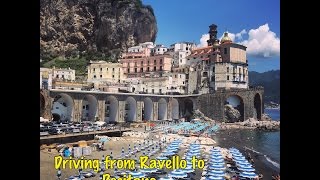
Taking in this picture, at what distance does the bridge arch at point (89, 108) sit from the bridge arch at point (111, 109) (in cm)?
Result: 43

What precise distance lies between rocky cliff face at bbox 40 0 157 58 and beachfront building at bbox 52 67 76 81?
27.6 inches

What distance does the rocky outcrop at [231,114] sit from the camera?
37.5 ft

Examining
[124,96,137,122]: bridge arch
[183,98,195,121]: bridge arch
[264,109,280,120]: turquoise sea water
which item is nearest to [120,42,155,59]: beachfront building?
[124,96,137,122]: bridge arch

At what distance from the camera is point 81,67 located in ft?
39.2

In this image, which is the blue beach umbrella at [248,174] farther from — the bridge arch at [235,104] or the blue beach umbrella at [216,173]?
the bridge arch at [235,104]

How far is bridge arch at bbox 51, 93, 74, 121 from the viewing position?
10.2 metres

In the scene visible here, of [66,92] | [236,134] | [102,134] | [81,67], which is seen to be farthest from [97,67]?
[236,134]

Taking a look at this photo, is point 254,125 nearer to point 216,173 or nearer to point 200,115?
point 200,115

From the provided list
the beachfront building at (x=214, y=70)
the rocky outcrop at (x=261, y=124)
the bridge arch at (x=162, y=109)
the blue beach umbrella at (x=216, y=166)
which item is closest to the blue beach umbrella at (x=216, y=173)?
the blue beach umbrella at (x=216, y=166)

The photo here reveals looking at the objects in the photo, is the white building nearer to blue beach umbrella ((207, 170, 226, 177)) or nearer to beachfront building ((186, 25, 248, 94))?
beachfront building ((186, 25, 248, 94))

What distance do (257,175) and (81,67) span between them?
702 cm
